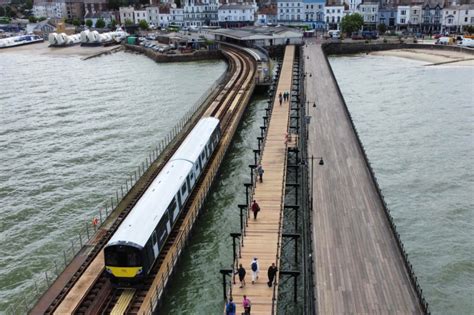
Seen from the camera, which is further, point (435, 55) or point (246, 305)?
point (435, 55)

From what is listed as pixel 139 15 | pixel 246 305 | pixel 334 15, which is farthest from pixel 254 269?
pixel 139 15

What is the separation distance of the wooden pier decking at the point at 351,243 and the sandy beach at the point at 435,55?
5999 cm

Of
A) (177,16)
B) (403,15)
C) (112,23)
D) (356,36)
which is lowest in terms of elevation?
(356,36)

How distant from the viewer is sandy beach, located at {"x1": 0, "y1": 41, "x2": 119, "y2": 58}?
13462 cm

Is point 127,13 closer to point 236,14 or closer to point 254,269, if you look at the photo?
point 236,14

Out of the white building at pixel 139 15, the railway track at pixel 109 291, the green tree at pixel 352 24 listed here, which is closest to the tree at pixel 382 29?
the green tree at pixel 352 24

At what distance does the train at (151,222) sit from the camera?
23750 millimetres

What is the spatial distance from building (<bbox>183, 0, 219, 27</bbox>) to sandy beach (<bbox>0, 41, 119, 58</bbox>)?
43.0 meters

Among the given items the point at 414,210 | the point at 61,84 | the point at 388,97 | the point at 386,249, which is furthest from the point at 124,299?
the point at 61,84

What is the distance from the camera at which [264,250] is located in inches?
977

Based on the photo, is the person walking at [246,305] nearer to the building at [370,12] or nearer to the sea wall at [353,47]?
the sea wall at [353,47]

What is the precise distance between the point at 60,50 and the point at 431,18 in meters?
111

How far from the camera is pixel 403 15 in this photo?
145 m

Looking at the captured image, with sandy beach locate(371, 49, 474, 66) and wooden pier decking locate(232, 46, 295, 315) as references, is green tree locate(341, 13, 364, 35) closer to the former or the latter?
sandy beach locate(371, 49, 474, 66)
